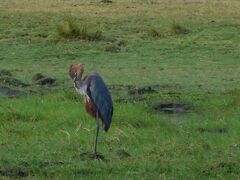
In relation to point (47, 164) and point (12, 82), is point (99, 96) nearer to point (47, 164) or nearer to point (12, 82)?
point (47, 164)

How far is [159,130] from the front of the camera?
7.82 metres

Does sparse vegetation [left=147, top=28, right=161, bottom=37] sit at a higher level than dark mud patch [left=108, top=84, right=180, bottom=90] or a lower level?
lower

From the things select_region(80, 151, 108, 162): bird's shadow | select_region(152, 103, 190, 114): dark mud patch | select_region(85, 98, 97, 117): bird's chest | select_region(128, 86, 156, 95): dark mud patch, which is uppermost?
select_region(85, 98, 97, 117): bird's chest

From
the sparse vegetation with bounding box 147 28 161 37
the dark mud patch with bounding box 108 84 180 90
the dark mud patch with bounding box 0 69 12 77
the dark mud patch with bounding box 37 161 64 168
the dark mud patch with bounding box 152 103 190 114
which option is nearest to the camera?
the dark mud patch with bounding box 37 161 64 168

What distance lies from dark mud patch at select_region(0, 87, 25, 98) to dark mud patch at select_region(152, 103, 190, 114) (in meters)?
1.74

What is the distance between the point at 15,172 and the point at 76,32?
30.4 feet

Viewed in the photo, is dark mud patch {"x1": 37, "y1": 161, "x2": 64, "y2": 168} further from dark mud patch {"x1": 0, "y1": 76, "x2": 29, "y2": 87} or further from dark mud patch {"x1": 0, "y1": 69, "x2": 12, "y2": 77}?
dark mud patch {"x1": 0, "y1": 69, "x2": 12, "y2": 77}

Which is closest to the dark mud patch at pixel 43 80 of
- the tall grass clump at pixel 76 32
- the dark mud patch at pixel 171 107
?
the dark mud patch at pixel 171 107

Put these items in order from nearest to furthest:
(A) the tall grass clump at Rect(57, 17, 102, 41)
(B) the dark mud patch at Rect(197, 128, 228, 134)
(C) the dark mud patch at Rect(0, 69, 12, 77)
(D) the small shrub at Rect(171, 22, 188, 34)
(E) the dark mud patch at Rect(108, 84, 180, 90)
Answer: (B) the dark mud patch at Rect(197, 128, 228, 134)
(E) the dark mud patch at Rect(108, 84, 180, 90)
(C) the dark mud patch at Rect(0, 69, 12, 77)
(A) the tall grass clump at Rect(57, 17, 102, 41)
(D) the small shrub at Rect(171, 22, 188, 34)

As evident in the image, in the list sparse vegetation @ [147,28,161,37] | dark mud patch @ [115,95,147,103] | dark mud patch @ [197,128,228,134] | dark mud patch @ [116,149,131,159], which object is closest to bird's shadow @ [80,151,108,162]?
dark mud patch @ [116,149,131,159]

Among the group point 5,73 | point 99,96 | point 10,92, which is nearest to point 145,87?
point 10,92

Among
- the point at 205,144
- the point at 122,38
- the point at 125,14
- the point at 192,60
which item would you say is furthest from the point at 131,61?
the point at 205,144

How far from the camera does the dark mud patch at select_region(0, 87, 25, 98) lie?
985 centimetres

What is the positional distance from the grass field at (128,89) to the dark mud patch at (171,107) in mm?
69
